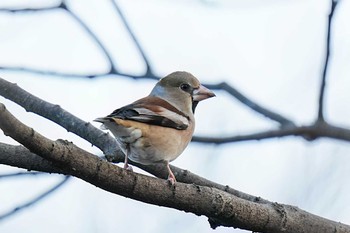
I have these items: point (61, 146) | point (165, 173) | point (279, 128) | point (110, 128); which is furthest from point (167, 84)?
point (279, 128)

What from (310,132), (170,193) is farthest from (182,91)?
(310,132)

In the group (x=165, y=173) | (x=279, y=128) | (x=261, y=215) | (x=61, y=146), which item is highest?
(x=279, y=128)

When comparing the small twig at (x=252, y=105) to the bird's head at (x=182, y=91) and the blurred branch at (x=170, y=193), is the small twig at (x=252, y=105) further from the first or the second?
the bird's head at (x=182, y=91)

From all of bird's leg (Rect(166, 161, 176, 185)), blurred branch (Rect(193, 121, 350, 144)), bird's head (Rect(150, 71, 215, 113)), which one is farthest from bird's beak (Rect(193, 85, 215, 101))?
blurred branch (Rect(193, 121, 350, 144))

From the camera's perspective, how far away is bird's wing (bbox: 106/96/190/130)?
3629 mm

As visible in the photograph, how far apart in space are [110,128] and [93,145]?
45 cm

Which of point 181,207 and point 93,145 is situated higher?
point 181,207

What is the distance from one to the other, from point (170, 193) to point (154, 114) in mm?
1035

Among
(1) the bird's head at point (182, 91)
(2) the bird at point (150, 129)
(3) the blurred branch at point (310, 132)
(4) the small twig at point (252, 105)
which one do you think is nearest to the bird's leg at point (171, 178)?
(2) the bird at point (150, 129)

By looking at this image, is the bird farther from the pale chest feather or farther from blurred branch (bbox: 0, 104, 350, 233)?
blurred branch (bbox: 0, 104, 350, 233)

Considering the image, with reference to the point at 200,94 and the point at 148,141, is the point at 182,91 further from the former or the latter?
the point at 148,141

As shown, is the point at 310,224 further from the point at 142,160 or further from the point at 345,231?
the point at 142,160

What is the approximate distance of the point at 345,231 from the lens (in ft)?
10.7

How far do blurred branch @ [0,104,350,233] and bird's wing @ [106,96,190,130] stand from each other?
2.35ft
